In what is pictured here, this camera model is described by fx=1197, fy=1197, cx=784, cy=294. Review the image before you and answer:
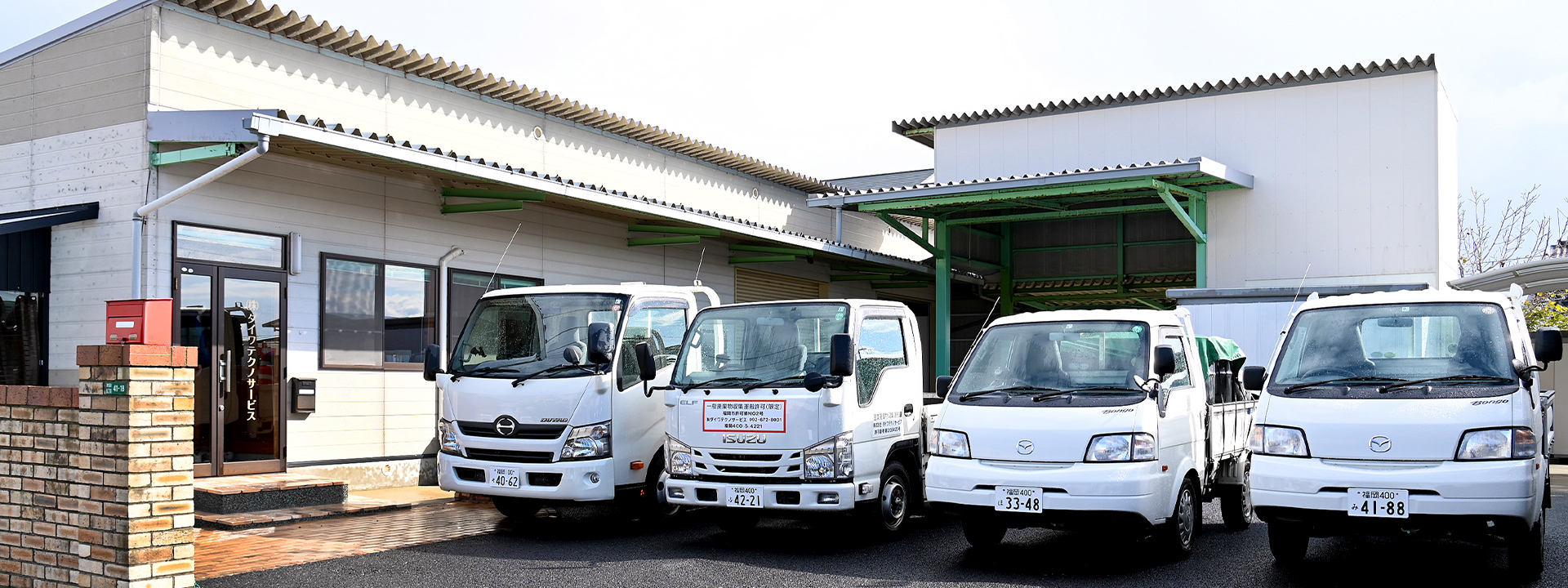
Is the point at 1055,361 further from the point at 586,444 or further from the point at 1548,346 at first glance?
the point at 586,444

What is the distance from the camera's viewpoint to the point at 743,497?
851 cm

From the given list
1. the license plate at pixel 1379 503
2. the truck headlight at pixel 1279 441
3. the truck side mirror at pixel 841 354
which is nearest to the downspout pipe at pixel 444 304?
the truck side mirror at pixel 841 354

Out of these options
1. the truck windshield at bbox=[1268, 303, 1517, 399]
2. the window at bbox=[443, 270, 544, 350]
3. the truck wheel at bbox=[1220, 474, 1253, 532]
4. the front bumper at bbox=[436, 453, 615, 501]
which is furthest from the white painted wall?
the front bumper at bbox=[436, 453, 615, 501]

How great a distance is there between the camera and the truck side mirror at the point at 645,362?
930cm

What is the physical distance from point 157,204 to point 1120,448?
7.49 meters

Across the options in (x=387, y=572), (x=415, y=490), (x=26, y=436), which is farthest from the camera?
(x=415, y=490)

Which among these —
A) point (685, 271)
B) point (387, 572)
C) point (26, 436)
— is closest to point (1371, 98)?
point (685, 271)

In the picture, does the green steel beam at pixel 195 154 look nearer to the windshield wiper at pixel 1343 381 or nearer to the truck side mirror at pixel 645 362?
the truck side mirror at pixel 645 362

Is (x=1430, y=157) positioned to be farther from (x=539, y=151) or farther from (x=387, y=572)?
(x=387, y=572)

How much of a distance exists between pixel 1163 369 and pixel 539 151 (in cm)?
923

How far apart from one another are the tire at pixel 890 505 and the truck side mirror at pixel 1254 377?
2.60m

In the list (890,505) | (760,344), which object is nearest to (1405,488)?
(890,505)

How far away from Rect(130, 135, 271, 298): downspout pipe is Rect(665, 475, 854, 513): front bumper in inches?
170

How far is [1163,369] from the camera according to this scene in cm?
767
